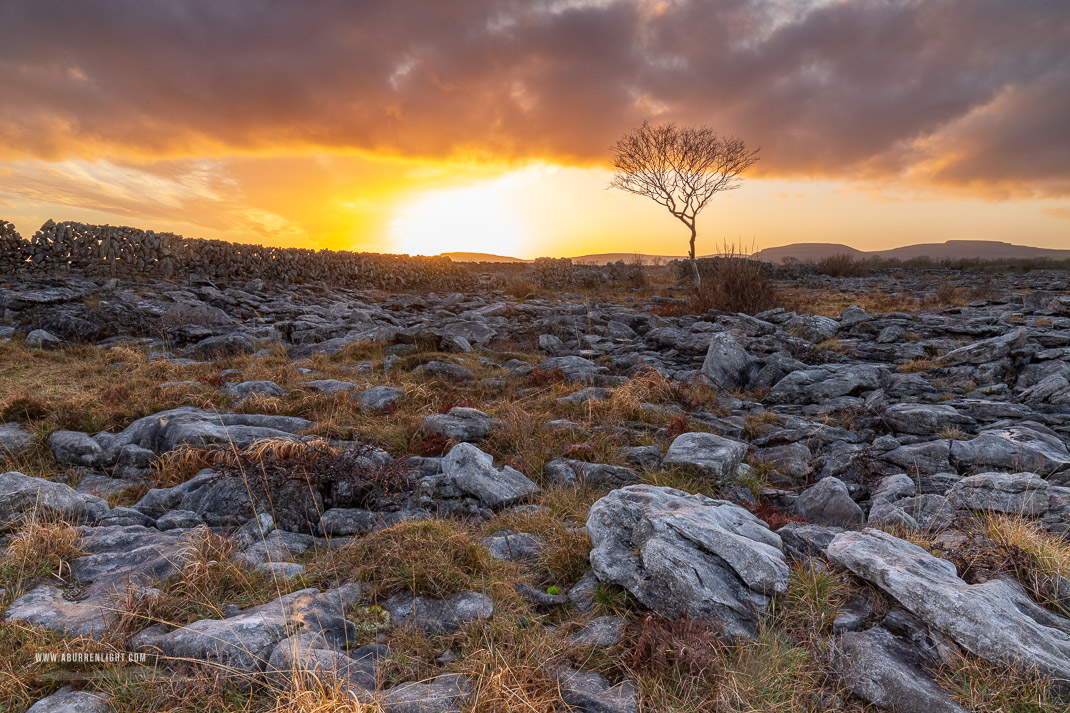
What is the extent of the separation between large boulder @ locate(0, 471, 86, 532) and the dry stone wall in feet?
62.3

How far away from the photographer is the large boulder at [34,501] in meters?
3.92

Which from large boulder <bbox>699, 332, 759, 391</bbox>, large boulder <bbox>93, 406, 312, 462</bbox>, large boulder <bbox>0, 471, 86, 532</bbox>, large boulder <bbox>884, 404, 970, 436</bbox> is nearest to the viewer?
large boulder <bbox>0, 471, 86, 532</bbox>

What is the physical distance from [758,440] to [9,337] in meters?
14.9

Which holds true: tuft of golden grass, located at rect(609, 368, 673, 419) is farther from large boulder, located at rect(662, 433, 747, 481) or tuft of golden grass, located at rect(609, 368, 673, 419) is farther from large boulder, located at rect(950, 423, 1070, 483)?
large boulder, located at rect(950, 423, 1070, 483)

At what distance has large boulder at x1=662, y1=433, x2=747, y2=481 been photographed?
214 inches

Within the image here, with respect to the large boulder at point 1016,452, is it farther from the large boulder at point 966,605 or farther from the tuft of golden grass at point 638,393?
the tuft of golden grass at point 638,393

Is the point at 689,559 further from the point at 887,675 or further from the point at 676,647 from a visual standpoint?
the point at 887,675

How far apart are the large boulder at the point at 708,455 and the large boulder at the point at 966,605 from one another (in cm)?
201

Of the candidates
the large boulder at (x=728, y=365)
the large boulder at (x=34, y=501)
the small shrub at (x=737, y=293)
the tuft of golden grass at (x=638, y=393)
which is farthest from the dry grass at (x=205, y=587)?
the small shrub at (x=737, y=293)

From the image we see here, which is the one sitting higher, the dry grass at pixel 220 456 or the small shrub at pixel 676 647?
the dry grass at pixel 220 456

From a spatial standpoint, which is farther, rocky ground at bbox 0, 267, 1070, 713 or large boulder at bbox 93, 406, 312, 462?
large boulder at bbox 93, 406, 312, 462

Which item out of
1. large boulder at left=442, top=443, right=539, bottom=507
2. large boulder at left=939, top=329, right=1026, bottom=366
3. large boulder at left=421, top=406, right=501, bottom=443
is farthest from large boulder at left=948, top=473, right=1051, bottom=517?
large boulder at left=939, top=329, right=1026, bottom=366

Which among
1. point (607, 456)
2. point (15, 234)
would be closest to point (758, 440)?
point (607, 456)

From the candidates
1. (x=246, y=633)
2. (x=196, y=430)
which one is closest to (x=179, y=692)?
(x=246, y=633)
